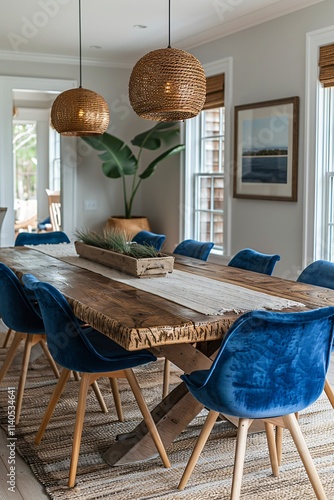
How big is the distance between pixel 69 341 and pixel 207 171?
4028 mm

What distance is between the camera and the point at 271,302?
8.90 feet

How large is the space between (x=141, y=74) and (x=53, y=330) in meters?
1.28

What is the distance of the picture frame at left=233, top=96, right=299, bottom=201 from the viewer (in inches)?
198

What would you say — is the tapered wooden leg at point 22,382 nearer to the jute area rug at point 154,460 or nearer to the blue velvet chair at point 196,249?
the jute area rug at point 154,460

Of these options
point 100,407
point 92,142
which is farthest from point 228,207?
point 100,407

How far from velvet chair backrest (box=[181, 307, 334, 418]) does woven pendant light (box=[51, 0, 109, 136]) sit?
225 cm

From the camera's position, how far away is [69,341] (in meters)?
2.71

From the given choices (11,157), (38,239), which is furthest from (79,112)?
(11,157)

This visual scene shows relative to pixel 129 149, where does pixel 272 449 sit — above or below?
below

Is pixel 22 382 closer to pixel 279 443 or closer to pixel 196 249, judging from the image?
pixel 279 443

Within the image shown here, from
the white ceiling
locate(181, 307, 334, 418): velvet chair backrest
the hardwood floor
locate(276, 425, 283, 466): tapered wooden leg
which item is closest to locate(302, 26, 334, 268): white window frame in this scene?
the white ceiling

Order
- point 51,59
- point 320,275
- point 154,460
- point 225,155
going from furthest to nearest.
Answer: point 51,59
point 225,155
point 320,275
point 154,460

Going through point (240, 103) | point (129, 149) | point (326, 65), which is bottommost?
point (129, 149)

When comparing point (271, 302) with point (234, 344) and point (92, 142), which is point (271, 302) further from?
point (92, 142)
